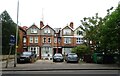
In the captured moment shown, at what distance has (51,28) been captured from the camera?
88.3 m

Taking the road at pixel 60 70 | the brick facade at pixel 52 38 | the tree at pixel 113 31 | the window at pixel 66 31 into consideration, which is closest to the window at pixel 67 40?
the brick facade at pixel 52 38

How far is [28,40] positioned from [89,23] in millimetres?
32852

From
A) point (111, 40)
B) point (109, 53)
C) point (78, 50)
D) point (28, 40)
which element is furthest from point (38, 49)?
point (111, 40)

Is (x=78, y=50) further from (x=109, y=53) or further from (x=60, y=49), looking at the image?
(x=60, y=49)

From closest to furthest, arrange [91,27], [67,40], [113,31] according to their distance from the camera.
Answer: [113,31] < [91,27] < [67,40]

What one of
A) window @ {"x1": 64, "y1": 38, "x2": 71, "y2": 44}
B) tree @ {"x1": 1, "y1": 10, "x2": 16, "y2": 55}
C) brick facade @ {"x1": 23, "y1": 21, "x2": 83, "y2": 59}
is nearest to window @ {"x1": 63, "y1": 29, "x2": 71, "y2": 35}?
brick facade @ {"x1": 23, "y1": 21, "x2": 83, "y2": 59}

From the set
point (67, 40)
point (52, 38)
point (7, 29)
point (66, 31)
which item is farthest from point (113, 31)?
point (66, 31)

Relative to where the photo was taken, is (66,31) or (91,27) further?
(66,31)

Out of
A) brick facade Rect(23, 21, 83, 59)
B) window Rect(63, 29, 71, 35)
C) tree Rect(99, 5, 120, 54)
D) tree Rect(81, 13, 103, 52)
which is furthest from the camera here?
window Rect(63, 29, 71, 35)

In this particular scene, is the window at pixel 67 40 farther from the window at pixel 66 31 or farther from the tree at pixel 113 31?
the tree at pixel 113 31

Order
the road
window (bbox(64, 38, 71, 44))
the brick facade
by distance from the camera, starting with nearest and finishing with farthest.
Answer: the road < the brick facade < window (bbox(64, 38, 71, 44))

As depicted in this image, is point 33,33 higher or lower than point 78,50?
higher

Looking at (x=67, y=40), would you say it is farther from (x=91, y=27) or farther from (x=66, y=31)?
(x=91, y=27)

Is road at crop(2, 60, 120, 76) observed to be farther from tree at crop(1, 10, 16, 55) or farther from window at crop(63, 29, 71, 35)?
window at crop(63, 29, 71, 35)
